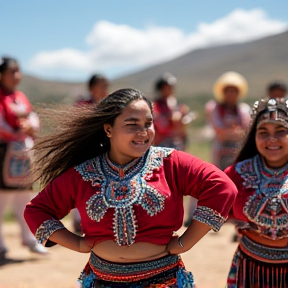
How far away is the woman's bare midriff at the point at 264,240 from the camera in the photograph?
395 cm

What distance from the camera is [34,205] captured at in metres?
3.47

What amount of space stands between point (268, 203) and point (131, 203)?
3.31 feet

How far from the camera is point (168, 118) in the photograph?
8359 mm

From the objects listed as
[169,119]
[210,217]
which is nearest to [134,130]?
[210,217]

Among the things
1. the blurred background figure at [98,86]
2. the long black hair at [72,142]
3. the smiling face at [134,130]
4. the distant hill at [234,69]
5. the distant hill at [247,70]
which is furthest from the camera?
the distant hill at [247,70]

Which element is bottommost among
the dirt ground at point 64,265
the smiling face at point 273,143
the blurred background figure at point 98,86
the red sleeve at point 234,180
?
the dirt ground at point 64,265

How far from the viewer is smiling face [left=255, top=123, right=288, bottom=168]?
392 cm

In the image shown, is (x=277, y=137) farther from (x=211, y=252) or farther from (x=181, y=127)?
(x=181, y=127)

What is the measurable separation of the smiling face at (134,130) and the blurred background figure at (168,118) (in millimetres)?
4685

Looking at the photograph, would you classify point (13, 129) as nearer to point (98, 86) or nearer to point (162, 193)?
point (98, 86)

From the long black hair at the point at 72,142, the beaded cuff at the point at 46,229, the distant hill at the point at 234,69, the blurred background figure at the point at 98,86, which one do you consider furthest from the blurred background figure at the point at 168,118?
the distant hill at the point at 234,69

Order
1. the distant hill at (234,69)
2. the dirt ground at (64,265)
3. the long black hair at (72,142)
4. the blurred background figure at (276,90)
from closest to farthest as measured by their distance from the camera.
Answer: the long black hair at (72,142), the dirt ground at (64,265), the blurred background figure at (276,90), the distant hill at (234,69)

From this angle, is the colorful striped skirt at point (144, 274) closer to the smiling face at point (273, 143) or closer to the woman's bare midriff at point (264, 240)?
the woman's bare midriff at point (264, 240)

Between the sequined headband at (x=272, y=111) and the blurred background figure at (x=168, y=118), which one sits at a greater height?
the sequined headband at (x=272, y=111)
